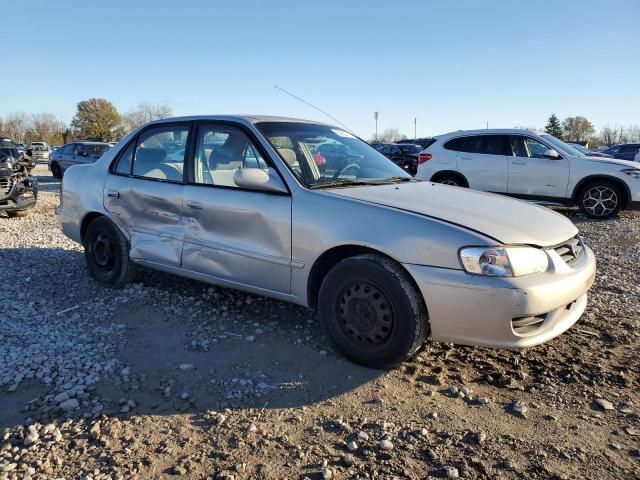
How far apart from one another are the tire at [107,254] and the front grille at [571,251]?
3.65 meters

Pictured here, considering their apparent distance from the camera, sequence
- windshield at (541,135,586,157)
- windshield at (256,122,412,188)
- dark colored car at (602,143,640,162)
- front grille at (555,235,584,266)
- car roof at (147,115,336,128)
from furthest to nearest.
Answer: dark colored car at (602,143,640,162)
windshield at (541,135,586,157)
car roof at (147,115,336,128)
windshield at (256,122,412,188)
front grille at (555,235,584,266)

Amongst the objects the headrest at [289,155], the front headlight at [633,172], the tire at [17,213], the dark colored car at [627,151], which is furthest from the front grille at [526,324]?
the dark colored car at [627,151]

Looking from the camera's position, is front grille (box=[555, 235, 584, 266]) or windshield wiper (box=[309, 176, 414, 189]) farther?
windshield wiper (box=[309, 176, 414, 189])

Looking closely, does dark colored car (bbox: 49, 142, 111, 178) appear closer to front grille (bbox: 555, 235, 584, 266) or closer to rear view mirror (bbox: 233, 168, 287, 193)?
rear view mirror (bbox: 233, 168, 287, 193)

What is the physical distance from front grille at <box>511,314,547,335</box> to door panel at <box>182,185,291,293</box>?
150 cm

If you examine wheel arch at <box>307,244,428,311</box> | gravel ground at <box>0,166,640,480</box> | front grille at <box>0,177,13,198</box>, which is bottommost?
gravel ground at <box>0,166,640,480</box>

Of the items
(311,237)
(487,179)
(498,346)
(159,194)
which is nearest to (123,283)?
(159,194)

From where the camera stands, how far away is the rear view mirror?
3596 millimetres

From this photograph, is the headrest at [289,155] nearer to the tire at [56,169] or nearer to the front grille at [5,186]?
the front grille at [5,186]

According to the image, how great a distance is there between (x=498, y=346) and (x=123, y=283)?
3.44m

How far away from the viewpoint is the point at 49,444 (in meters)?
2.51

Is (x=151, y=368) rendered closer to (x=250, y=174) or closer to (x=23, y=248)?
(x=250, y=174)

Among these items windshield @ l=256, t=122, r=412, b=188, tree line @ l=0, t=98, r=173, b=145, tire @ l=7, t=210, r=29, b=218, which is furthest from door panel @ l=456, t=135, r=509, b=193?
tree line @ l=0, t=98, r=173, b=145

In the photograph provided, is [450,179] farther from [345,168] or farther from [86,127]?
[86,127]
